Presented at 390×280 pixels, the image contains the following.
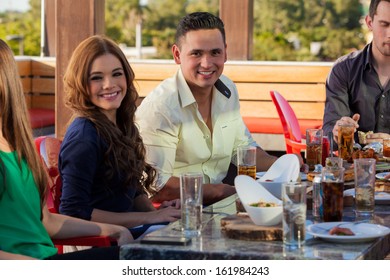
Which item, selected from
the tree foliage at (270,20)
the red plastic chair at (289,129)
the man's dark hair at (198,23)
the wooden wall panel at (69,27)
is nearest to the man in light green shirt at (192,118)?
the man's dark hair at (198,23)

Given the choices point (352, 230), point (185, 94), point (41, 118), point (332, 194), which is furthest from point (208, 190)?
point (41, 118)

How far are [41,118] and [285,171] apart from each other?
5.96m

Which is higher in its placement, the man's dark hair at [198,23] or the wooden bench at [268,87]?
the man's dark hair at [198,23]

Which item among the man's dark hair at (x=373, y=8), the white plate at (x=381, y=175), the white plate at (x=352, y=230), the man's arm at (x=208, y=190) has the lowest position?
the man's arm at (x=208, y=190)

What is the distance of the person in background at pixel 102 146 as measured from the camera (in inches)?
135

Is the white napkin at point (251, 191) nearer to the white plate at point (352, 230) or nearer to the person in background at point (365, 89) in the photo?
the white plate at point (352, 230)

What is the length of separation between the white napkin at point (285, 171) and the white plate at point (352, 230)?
0.44 m

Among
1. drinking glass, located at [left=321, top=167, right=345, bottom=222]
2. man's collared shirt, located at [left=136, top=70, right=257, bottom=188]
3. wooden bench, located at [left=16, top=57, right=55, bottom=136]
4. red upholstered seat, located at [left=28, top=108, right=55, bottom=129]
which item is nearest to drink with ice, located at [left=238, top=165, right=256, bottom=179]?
man's collared shirt, located at [left=136, top=70, right=257, bottom=188]

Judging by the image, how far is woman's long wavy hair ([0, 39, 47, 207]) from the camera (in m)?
2.85

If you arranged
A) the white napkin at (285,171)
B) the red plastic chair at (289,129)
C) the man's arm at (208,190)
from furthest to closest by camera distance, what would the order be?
the red plastic chair at (289,129) → the man's arm at (208,190) → the white napkin at (285,171)

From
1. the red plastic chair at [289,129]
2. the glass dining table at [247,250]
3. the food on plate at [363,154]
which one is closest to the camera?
the glass dining table at [247,250]

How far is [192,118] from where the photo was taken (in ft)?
13.9
